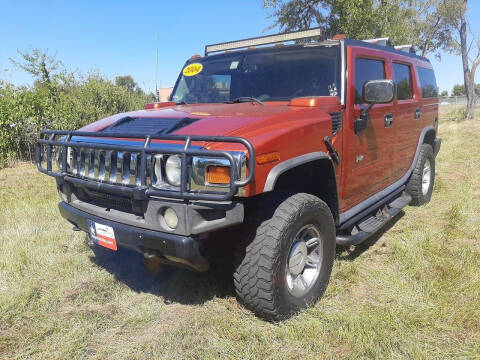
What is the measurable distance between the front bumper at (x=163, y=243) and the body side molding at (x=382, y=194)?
4.62ft

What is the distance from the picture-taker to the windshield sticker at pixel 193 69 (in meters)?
3.90

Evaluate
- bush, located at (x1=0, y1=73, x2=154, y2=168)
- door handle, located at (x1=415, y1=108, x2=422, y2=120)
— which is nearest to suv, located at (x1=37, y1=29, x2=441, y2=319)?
door handle, located at (x1=415, y1=108, x2=422, y2=120)

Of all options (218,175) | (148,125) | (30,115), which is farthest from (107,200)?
(30,115)

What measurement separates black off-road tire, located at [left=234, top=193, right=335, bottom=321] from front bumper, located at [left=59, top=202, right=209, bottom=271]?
0.29m

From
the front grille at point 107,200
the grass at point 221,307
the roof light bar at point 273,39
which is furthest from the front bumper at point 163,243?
the roof light bar at point 273,39

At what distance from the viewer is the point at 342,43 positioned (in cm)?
321

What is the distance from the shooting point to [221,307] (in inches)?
107

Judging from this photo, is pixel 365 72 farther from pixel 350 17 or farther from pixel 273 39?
pixel 350 17

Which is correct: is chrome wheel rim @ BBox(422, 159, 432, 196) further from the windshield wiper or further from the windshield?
the windshield wiper

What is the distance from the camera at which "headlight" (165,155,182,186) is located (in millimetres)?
2150

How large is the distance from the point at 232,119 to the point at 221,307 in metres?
1.33

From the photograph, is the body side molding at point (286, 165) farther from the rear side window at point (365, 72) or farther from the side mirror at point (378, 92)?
the rear side window at point (365, 72)

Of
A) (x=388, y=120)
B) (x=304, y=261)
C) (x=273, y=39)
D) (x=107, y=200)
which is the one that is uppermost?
A: (x=273, y=39)

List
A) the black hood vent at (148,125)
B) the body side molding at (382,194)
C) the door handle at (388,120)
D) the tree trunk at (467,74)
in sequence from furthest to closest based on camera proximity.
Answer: the tree trunk at (467,74) → the door handle at (388,120) → the body side molding at (382,194) → the black hood vent at (148,125)
